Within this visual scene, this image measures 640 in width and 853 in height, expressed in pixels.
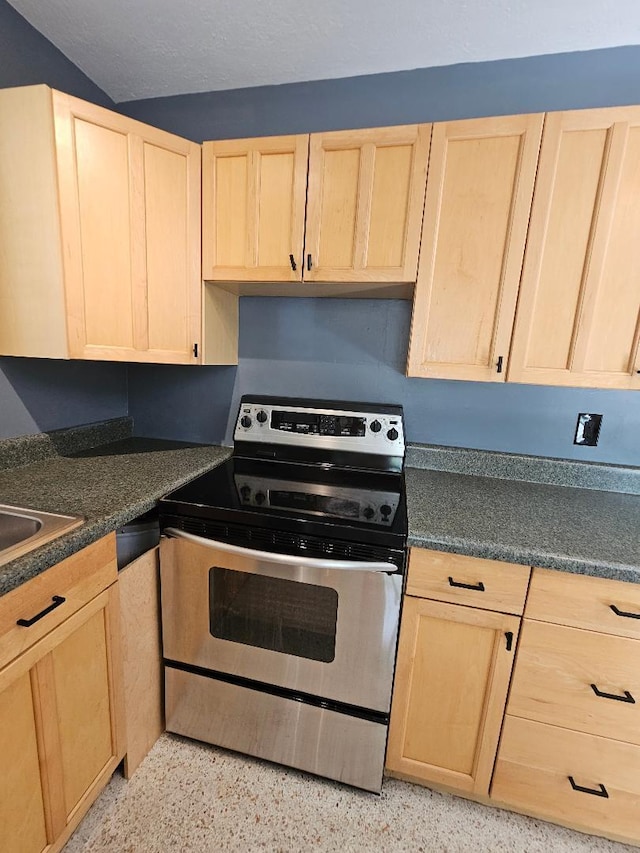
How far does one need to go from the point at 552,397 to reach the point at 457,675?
1.09m

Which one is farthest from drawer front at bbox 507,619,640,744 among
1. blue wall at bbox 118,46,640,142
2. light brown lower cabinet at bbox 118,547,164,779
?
blue wall at bbox 118,46,640,142

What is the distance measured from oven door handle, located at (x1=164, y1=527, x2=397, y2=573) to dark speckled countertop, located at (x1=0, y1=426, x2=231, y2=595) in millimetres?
182

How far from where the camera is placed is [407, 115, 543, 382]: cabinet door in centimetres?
125

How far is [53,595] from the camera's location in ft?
3.11

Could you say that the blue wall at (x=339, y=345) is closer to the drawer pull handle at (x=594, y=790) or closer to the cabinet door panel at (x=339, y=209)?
the cabinet door panel at (x=339, y=209)

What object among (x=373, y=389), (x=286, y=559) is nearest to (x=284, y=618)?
(x=286, y=559)

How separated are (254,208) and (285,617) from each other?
1.43 meters

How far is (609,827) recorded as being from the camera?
1.20 m

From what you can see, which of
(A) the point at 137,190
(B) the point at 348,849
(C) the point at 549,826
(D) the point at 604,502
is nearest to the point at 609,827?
(C) the point at 549,826

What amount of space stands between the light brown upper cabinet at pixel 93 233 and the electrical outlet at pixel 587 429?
1.59m

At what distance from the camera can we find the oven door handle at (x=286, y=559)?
1.15 metres

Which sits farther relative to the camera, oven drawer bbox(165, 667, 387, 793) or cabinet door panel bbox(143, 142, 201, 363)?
cabinet door panel bbox(143, 142, 201, 363)

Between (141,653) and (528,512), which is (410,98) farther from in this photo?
(141,653)

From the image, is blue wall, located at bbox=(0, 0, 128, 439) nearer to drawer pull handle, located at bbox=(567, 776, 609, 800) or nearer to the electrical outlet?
the electrical outlet
